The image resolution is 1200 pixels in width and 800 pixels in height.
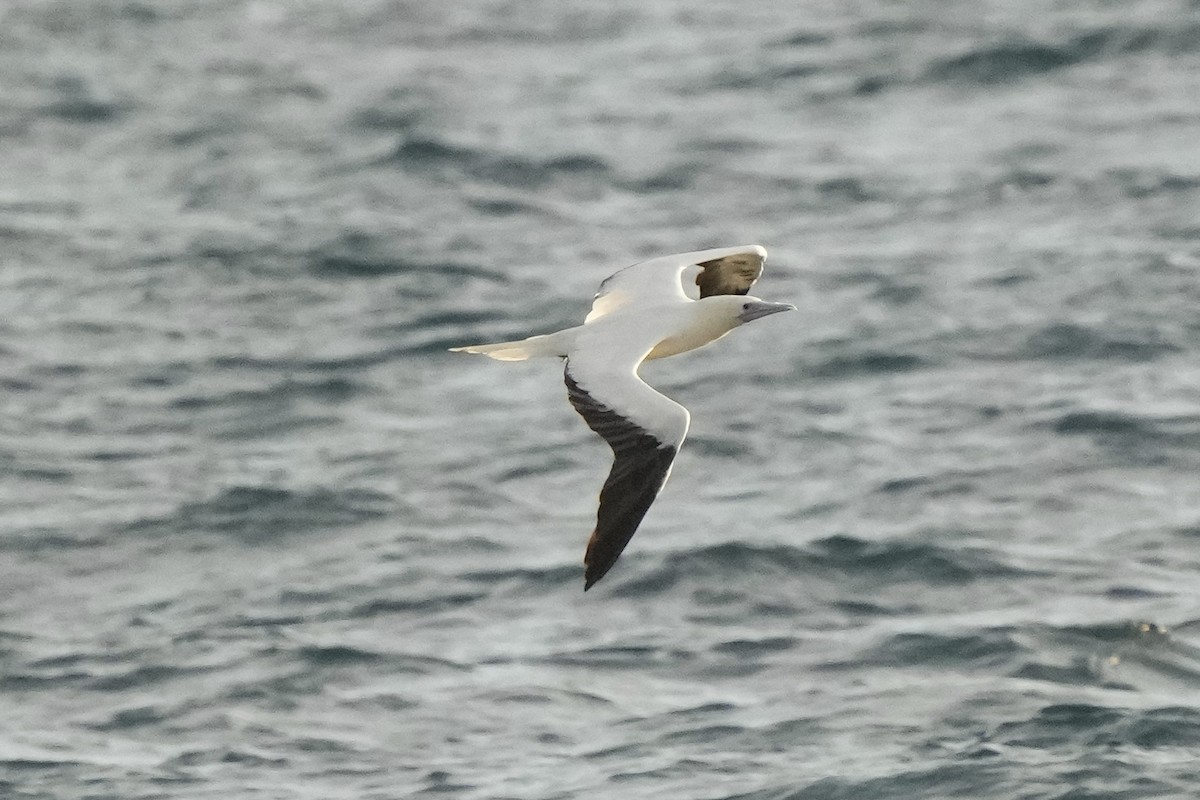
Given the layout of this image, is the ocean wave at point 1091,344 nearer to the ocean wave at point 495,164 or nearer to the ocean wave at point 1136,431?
the ocean wave at point 1136,431

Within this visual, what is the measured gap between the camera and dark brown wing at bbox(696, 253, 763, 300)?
11.0 meters

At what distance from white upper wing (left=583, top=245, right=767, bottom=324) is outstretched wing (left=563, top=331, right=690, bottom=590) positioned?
110 centimetres

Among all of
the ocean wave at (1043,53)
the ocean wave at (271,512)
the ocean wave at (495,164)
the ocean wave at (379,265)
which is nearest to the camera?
the ocean wave at (271,512)

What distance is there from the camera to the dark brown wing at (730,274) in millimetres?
11023

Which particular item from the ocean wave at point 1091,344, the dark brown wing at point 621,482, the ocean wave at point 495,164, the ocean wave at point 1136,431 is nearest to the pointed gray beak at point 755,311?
the dark brown wing at point 621,482

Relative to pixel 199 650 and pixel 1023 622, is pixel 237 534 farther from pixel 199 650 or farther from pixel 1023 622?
pixel 1023 622

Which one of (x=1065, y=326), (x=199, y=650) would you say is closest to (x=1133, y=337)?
(x=1065, y=326)

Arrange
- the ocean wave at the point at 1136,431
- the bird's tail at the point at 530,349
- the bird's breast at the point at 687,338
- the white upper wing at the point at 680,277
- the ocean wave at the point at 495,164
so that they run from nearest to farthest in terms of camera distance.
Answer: the bird's tail at the point at 530,349 < the bird's breast at the point at 687,338 < the white upper wing at the point at 680,277 < the ocean wave at the point at 1136,431 < the ocean wave at the point at 495,164

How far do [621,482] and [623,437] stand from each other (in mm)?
262

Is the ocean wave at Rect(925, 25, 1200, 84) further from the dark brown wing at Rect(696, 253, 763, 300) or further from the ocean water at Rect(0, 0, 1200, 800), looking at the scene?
the dark brown wing at Rect(696, 253, 763, 300)

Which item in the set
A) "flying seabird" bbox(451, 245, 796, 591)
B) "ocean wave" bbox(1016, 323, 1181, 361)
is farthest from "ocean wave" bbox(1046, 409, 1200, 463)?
"flying seabird" bbox(451, 245, 796, 591)

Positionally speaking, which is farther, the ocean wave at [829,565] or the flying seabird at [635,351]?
the ocean wave at [829,565]

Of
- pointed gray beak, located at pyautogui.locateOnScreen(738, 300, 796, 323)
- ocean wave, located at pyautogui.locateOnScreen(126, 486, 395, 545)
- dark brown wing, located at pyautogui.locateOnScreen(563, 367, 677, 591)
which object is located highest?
pointed gray beak, located at pyautogui.locateOnScreen(738, 300, 796, 323)

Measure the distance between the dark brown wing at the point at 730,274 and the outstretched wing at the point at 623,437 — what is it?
1645mm
